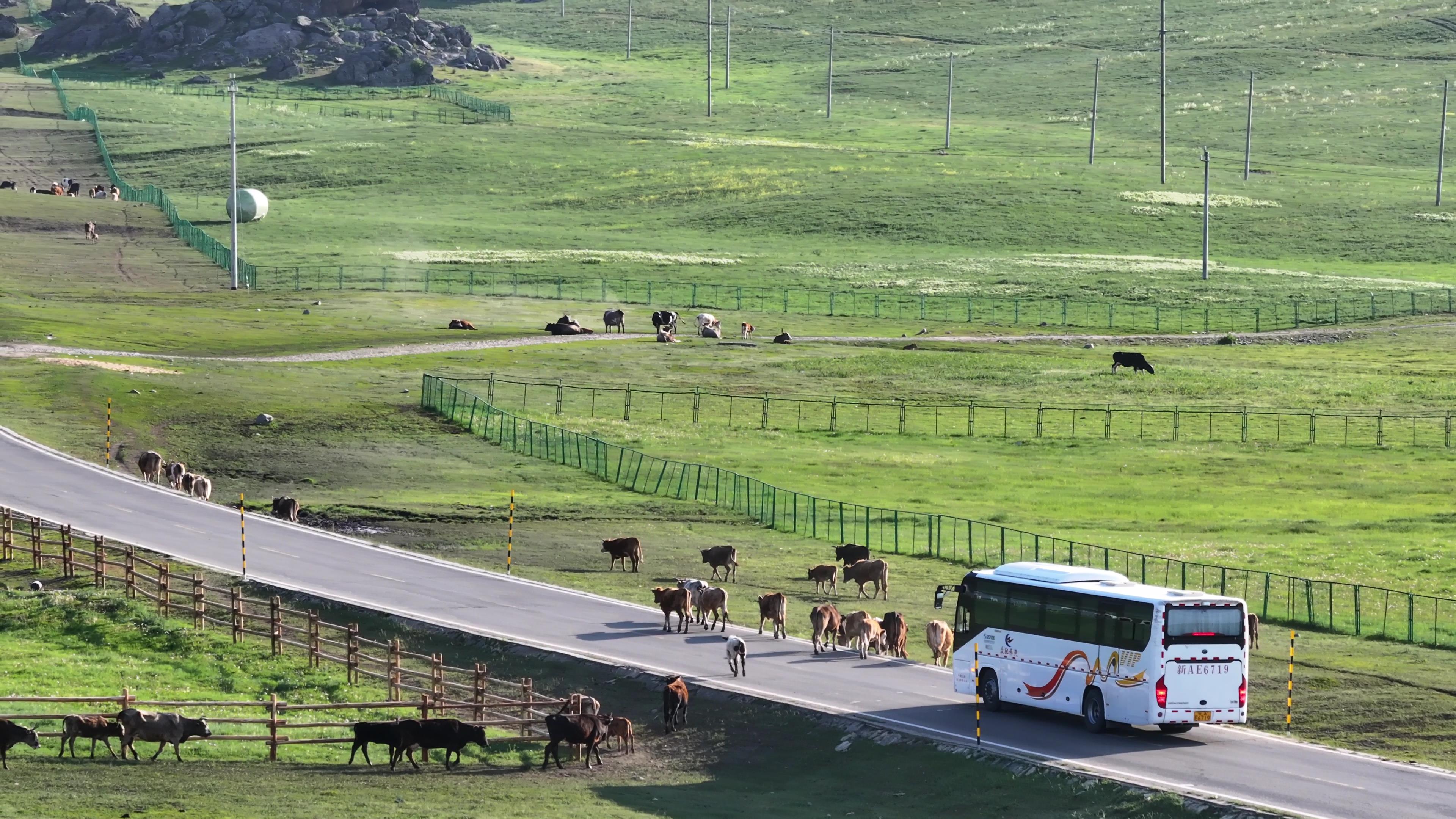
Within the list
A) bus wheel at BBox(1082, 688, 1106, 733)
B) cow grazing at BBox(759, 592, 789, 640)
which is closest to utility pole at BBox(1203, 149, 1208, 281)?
cow grazing at BBox(759, 592, 789, 640)

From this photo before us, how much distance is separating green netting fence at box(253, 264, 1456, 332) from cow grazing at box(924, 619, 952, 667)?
6731 centimetres

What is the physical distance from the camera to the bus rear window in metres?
33.8

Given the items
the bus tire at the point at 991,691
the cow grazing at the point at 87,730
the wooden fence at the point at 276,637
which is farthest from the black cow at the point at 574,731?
the bus tire at the point at 991,691

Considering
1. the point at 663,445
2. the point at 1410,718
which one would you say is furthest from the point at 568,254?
the point at 1410,718

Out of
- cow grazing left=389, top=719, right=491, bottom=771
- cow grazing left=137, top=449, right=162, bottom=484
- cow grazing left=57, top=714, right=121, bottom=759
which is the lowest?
cow grazing left=389, top=719, right=491, bottom=771

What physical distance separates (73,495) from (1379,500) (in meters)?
41.4

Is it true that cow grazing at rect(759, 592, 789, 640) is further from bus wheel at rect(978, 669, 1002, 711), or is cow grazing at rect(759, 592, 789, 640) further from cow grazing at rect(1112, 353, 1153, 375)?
cow grazing at rect(1112, 353, 1153, 375)

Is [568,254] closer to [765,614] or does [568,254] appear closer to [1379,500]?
[1379,500]

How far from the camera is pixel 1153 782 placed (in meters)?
31.0

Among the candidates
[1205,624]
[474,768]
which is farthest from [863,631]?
[474,768]

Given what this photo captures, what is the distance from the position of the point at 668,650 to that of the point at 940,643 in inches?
236

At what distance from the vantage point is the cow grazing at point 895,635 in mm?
42469

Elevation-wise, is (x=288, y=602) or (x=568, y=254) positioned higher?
(x=568, y=254)

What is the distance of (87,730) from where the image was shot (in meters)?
32.6
